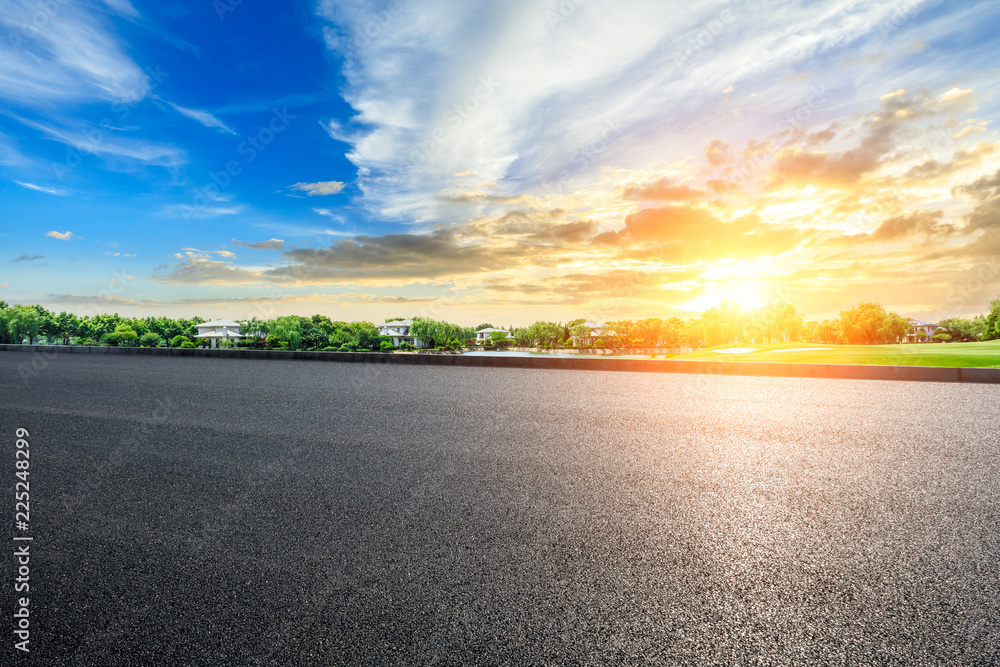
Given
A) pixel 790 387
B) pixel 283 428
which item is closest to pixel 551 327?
pixel 790 387

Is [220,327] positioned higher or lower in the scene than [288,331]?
higher

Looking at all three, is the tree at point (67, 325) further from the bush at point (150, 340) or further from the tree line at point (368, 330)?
the bush at point (150, 340)

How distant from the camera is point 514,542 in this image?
10.3 ft

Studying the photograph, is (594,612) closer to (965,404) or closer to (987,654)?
(987,654)

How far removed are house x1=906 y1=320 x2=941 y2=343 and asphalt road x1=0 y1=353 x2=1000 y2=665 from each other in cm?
4284

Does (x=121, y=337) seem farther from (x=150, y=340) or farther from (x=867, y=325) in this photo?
(x=867, y=325)

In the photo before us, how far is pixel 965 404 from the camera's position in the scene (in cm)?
864

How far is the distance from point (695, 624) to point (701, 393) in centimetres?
857

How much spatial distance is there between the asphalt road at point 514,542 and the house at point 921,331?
42841 mm

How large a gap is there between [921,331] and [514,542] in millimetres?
56378

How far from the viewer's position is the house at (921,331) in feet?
135

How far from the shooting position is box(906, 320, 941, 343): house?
41.2m

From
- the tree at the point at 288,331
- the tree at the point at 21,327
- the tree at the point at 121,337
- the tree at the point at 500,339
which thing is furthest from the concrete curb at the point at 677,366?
the tree at the point at 500,339

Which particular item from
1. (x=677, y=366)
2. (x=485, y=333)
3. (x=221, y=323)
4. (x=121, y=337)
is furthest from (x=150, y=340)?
(x=485, y=333)
